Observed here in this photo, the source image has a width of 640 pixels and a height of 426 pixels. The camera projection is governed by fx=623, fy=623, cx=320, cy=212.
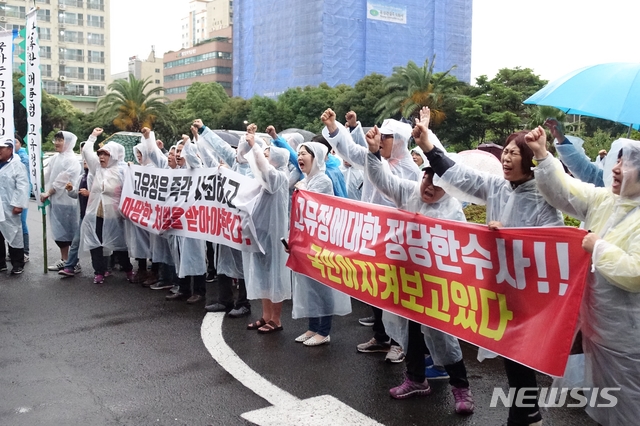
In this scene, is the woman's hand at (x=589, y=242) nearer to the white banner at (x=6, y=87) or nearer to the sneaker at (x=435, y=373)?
the sneaker at (x=435, y=373)

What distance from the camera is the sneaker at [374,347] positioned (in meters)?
5.18

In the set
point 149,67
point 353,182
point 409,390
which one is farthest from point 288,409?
point 149,67

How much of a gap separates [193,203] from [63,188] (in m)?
2.70

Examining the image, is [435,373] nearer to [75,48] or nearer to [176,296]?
[176,296]

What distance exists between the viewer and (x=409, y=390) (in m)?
4.18

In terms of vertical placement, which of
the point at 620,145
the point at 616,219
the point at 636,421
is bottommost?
Answer: the point at 636,421

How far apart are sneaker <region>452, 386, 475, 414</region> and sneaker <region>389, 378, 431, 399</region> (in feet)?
0.78

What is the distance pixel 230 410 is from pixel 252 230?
203 cm

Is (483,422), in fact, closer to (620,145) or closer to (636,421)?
(636,421)

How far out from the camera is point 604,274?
9.31 ft

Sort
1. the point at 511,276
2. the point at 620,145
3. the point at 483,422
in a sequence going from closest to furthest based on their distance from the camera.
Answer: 1. the point at 620,145
2. the point at 511,276
3. the point at 483,422

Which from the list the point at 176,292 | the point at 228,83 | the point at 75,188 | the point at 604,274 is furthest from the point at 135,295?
the point at 228,83

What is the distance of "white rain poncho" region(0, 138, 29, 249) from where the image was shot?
845 cm

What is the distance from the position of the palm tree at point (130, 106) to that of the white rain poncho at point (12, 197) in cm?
3500
